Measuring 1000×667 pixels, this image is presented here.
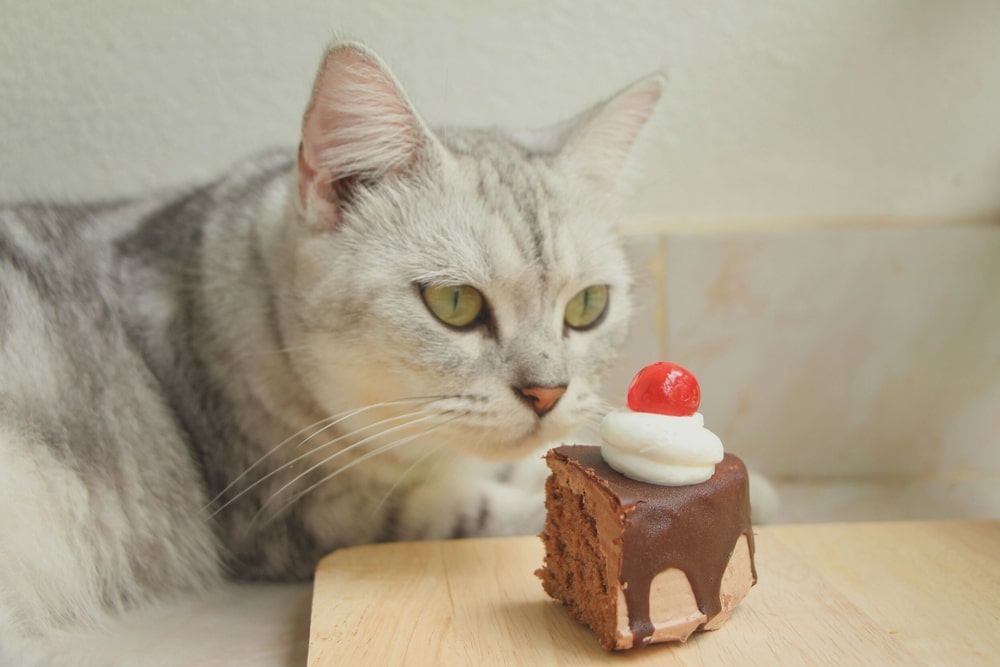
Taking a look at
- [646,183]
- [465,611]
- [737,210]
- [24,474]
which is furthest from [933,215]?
[24,474]

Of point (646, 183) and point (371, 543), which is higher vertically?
point (646, 183)

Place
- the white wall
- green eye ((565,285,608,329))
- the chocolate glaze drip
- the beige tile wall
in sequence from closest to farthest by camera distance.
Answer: the chocolate glaze drip
green eye ((565,285,608,329))
the white wall
the beige tile wall

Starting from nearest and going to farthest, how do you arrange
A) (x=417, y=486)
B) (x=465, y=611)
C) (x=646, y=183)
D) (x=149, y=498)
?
(x=465, y=611) < (x=149, y=498) < (x=417, y=486) < (x=646, y=183)

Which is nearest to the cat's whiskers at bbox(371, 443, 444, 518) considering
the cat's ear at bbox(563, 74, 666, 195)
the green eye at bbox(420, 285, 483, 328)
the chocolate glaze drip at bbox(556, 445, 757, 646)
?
the green eye at bbox(420, 285, 483, 328)

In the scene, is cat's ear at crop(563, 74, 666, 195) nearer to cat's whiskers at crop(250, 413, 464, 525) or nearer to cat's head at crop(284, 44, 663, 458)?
cat's head at crop(284, 44, 663, 458)

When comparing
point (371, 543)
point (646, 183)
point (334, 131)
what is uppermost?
point (334, 131)

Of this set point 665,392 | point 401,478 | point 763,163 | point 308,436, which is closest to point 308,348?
point 308,436

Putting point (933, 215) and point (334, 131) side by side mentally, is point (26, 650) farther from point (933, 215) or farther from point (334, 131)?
point (933, 215)
